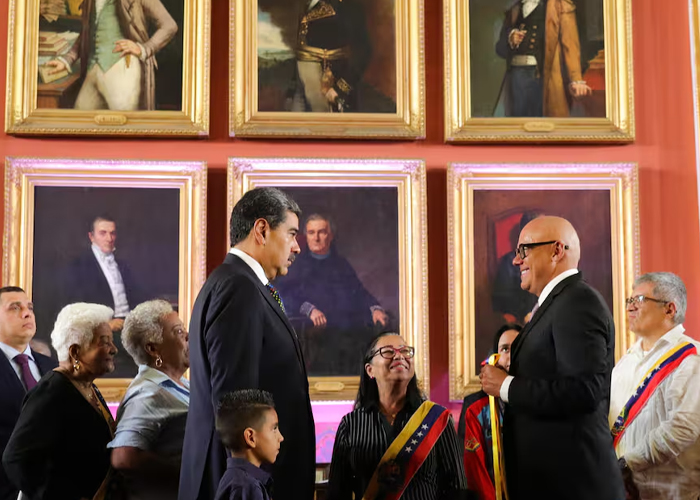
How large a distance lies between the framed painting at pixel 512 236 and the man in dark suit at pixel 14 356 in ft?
8.16

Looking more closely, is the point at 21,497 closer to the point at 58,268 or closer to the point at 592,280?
the point at 58,268

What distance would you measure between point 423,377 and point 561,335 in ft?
6.73

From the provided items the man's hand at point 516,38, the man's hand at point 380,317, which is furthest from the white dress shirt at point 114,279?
the man's hand at point 516,38

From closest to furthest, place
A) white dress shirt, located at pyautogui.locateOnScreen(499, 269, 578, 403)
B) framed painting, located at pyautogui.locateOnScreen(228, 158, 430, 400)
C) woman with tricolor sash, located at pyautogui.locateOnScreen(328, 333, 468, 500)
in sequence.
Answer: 1. white dress shirt, located at pyautogui.locateOnScreen(499, 269, 578, 403)
2. woman with tricolor sash, located at pyautogui.locateOnScreen(328, 333, 468, 500)
3. framed painting, located at pyautogui.locateOnScreen(228, 158, 430, 400)

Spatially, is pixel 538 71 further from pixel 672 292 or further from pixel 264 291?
pixel 264 291

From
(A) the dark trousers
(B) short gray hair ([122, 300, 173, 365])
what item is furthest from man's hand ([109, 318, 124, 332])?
(A) the dark trousers

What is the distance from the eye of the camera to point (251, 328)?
3205 mm

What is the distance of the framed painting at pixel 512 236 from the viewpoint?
5.54m

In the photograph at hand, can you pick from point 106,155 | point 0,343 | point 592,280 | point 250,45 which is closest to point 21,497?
point 0,343

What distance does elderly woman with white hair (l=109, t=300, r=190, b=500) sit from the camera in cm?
379

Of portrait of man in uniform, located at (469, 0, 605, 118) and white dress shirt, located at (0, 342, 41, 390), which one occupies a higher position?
portrait of man in uniform, located at (469, 0, 605, 118)

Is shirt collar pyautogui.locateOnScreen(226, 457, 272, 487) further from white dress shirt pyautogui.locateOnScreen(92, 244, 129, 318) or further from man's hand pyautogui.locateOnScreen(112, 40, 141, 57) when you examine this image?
man's hand pyautogui.locateOnScreen(112, 40, 141, 57)

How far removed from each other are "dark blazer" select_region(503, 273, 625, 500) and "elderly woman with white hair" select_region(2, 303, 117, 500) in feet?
6.02

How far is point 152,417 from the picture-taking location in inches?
152
